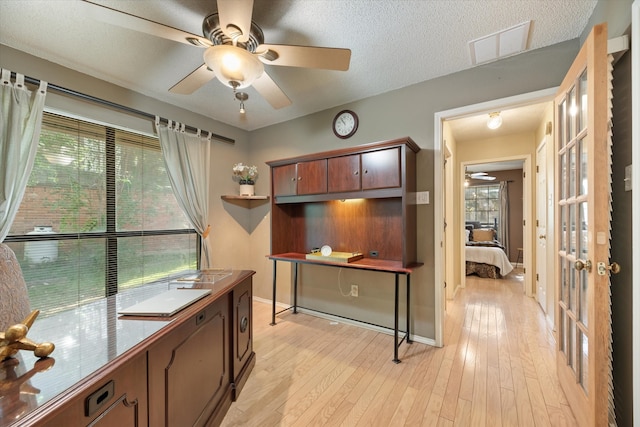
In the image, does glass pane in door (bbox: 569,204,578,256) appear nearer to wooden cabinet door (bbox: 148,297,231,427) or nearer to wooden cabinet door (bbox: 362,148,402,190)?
wooden cabinet door (bbox: 362,148,402,190)

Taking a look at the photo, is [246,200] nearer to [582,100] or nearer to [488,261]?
[582,100]

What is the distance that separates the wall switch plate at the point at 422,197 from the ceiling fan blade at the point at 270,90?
4.77 feet

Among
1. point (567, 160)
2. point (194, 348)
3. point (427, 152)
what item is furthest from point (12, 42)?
point (567, 160)

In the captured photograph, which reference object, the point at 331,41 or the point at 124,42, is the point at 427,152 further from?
the point at 124,42

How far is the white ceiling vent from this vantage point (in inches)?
71.2

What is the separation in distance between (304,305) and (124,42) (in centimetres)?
302

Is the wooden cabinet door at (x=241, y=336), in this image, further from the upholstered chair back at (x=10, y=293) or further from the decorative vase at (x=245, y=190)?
the decorative vase at (x=245, y=190)

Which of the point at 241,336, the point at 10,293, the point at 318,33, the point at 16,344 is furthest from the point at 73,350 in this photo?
the point at 318,33

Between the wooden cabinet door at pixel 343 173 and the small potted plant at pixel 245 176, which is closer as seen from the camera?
the wooden cabinet door at pixel 343 173

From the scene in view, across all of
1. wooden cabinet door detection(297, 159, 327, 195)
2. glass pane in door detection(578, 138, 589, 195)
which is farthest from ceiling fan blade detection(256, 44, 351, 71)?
glass pane in door detection(578, 138, 589, 195)

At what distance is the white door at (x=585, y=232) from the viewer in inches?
49.2

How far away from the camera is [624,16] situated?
1.27 m

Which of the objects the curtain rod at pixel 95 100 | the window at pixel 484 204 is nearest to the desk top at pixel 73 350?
the curtain rod at pixel 95 100

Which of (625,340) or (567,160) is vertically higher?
(567,160)
